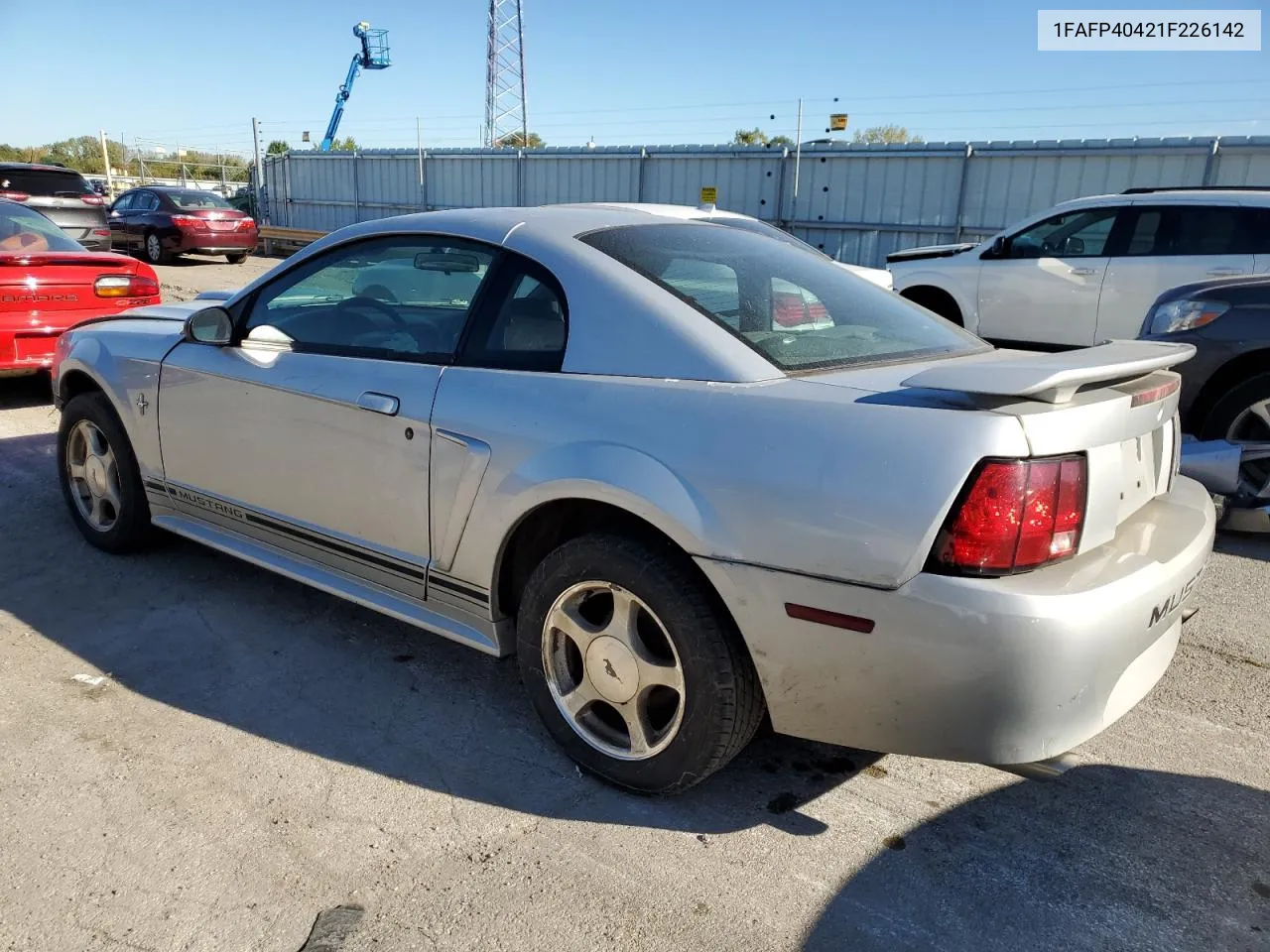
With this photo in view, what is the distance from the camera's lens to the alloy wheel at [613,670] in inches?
99.0

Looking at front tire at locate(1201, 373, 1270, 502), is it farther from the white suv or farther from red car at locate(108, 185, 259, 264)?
red car at locate(108, 185, 259, 264)

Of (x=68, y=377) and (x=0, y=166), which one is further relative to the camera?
(x=0, y=166)

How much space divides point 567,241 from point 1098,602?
172cm

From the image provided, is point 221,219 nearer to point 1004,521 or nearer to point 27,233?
point 27,233

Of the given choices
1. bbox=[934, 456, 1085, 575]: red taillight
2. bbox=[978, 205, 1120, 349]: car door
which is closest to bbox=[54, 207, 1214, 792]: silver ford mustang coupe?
bbox=[934, 456, 1085, 575]: red taillight

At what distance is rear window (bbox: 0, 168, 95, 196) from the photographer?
495 inches

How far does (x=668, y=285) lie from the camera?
8.84 ft

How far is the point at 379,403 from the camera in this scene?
2979 millimetres

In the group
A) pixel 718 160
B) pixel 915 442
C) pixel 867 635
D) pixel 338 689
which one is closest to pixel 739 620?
pixel 867 635

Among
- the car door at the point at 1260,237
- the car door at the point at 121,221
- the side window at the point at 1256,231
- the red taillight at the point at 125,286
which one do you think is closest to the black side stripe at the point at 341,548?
the red taillight at the point at 125,286

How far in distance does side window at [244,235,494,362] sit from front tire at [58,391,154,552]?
3.39 feet

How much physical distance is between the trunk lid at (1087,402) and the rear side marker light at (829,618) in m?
0.51

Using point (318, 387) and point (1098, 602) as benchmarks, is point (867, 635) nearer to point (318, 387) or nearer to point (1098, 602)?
point (1098, 602)

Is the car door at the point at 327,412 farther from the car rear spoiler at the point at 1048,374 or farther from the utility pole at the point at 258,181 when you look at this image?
the utility pole at the point at 258,181
